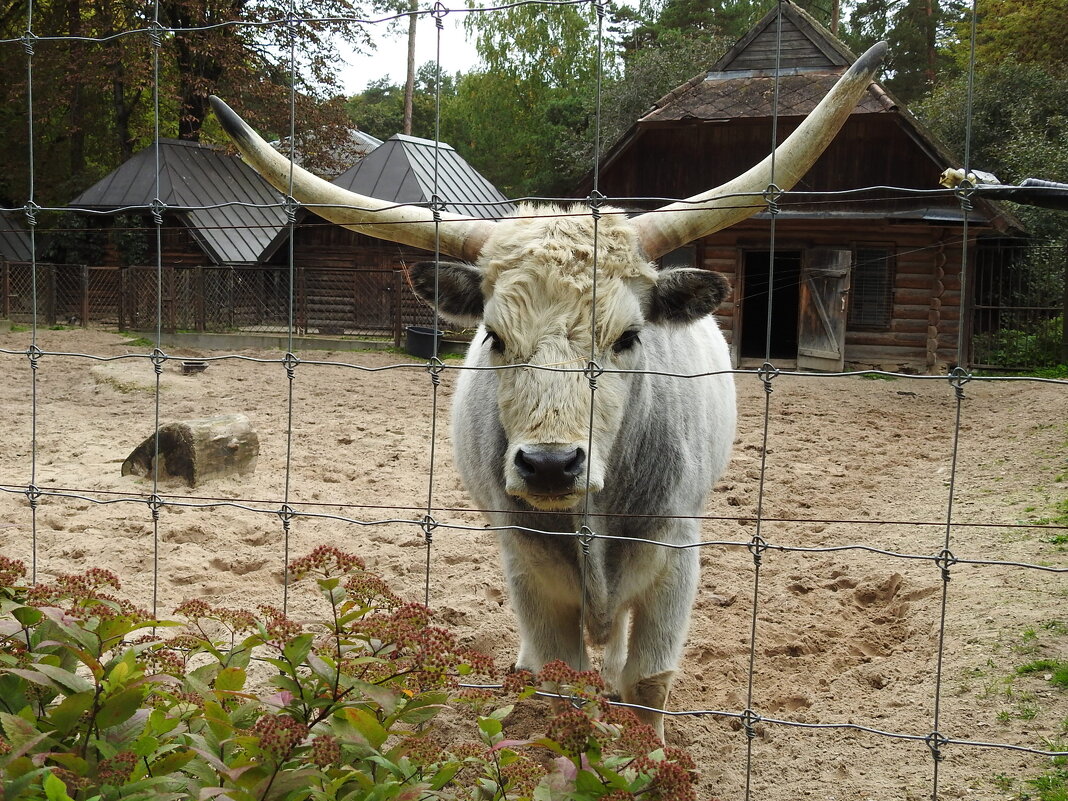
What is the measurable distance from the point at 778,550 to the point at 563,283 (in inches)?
68.5

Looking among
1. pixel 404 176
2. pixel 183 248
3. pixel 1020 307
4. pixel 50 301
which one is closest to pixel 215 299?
pixel 50 301

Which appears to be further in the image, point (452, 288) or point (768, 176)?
point (452, 288)

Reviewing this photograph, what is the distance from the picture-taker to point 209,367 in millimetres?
12930

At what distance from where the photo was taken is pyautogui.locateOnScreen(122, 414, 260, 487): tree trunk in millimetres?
6641

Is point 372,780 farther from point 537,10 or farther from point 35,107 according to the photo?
point 537,10

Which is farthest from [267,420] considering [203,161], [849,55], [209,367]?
[203,161]

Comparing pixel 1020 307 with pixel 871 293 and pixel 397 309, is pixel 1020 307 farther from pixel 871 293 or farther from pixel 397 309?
pixel 397 309

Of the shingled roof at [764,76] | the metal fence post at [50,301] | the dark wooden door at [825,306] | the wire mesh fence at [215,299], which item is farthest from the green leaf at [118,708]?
the metal fence post at [50,301]

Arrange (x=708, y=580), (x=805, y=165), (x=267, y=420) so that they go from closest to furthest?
(x=805, y=165) < (x=708, y=580) < (x=267, y=420)

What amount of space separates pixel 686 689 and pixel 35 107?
23504 millimetres

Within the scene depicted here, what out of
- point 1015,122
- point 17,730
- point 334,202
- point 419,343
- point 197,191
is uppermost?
point 1015,122

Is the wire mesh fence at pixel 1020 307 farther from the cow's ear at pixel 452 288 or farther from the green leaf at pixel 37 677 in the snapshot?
the green leaf at pixel 37 677

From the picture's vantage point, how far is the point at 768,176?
2.92m

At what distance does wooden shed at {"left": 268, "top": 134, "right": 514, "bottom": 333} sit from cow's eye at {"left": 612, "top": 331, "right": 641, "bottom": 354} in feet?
42.8
